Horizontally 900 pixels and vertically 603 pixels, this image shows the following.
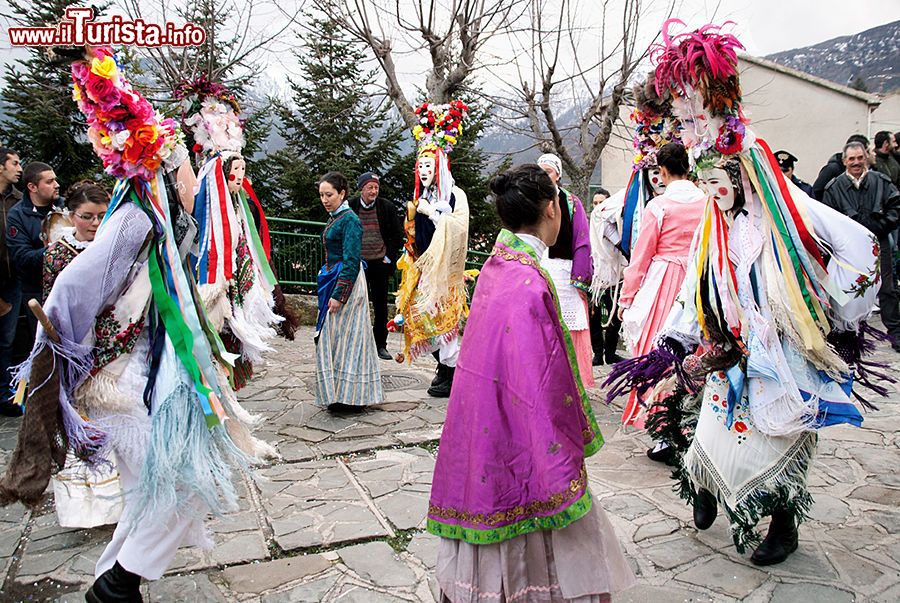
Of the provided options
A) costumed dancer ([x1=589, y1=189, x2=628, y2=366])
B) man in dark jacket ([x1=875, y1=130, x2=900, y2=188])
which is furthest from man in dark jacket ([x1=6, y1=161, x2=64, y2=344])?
man in dark jacket ([x1=875, y1=130, x2=900, y2=188])

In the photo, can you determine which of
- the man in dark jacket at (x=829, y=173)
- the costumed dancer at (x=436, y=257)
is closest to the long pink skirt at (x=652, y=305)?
the costumed dancer at (x=436, y=257)

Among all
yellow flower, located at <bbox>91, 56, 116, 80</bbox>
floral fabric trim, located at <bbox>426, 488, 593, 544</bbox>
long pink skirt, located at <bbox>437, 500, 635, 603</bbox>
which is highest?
yellow flower, located at <bbox>91, 56, 116, 80</bbox>

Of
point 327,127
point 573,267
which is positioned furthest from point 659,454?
point 327,127

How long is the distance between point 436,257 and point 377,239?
8.60ft

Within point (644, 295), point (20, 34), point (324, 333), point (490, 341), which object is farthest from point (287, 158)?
point (490, 341)

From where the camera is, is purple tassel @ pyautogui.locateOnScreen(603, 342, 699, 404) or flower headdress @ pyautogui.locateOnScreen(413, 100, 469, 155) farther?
flower headdress @ pyautogui.locateOnScreen(413, 100, 469, 155)

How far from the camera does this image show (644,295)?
496 cm

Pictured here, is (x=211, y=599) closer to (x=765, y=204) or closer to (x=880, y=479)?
(x=765, y=204)

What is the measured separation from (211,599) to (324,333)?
3.02m

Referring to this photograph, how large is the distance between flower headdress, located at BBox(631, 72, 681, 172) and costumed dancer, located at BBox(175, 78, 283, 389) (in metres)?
2.82

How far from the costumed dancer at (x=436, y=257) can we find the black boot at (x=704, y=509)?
10.0 feet

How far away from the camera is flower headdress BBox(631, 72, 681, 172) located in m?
4.71

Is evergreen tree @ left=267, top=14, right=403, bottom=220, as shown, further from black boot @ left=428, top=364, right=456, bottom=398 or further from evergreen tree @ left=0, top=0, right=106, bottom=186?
black boot @ left=428, top=364, right=456, bottom=398

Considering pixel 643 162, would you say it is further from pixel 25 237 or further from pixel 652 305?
pixel 25 237
